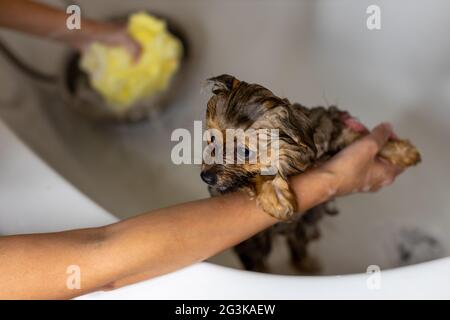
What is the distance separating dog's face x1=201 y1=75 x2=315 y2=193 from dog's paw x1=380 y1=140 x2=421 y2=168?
31 cm

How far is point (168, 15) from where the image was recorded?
143 centimetres

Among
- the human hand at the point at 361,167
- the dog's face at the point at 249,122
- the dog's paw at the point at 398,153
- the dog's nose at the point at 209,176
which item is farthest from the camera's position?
the dog's paw at the point at 398,153

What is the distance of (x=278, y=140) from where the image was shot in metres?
0.67

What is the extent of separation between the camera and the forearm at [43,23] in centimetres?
107

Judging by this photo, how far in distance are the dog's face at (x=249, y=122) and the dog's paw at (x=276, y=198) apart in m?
0.02

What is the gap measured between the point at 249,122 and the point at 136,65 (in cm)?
73

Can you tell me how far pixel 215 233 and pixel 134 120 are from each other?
0.71m

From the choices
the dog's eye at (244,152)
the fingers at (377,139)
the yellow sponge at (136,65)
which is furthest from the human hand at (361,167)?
the yellow sponge at (136,65)

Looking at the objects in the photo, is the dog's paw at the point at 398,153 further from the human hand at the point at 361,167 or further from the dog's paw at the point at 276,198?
the dog's paw at the point at 276,198

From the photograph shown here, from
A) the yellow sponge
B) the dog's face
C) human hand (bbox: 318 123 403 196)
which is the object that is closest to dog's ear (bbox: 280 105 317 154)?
the dog's face

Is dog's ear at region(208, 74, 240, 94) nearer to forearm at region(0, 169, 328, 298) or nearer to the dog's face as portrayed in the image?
the dog's face

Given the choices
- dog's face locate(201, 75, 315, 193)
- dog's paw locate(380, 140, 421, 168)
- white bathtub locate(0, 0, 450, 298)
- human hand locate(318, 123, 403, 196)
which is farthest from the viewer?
white bathtub locate(0, 0, 450, 298)

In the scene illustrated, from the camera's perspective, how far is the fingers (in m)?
0.94

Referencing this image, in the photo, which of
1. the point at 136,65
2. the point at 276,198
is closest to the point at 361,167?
the point at 276,198
